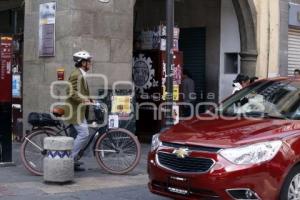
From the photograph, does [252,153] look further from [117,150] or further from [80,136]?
[80,136]

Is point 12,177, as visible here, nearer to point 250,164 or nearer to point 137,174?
point 137,174

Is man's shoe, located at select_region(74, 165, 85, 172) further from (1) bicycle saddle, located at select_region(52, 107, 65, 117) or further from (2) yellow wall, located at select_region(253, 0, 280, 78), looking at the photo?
(2) yellow wall, located at select_region(253, 0, 280, 78)

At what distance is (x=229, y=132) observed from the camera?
6477 mm

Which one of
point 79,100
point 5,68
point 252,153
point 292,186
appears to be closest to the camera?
point 252,153

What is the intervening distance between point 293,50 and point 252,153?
1205 centimetres

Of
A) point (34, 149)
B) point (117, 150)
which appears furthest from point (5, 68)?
point (117, 150)

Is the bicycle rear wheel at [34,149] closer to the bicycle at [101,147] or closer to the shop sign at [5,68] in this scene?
the bicycle at [101,147]

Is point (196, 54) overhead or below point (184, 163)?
overhead

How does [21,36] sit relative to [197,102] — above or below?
above

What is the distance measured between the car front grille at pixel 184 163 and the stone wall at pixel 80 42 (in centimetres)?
496

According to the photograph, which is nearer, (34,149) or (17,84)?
(34,149)

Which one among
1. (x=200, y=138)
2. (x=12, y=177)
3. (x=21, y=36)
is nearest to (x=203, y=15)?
(x=21, y=36)

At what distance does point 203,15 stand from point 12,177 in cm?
940

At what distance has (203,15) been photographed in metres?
16.9
